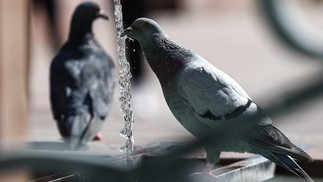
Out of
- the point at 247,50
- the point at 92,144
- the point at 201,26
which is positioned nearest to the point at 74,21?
the point at 92,144

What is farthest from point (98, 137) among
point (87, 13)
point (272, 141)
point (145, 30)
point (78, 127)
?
point (272, 141)

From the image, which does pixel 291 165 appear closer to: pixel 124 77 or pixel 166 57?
pixel 166 57

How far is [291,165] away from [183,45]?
345 inches

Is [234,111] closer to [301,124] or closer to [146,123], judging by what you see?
[301,124]

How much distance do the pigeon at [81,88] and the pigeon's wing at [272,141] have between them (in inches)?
64.9

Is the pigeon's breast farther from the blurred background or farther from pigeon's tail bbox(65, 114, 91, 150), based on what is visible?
pigeon's tail bbox(65, 114, 91, 150)

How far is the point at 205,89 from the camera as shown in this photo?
139 inches

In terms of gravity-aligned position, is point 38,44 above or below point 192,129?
above

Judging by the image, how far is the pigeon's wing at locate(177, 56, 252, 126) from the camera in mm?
3465

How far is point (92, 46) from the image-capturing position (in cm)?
549

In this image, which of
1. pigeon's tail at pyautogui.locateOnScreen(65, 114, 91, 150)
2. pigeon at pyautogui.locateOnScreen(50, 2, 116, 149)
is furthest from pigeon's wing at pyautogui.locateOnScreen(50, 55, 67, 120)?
pigeon's tail at pyautogui.locateOnScreen(65, 114, 91, 150)

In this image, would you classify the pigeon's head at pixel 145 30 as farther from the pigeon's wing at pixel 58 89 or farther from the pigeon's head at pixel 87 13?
the pigeon's head at pixel 87 13

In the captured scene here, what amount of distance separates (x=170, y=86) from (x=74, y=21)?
2326 mm

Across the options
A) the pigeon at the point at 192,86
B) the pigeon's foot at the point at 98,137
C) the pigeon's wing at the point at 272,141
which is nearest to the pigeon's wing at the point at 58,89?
the pigeon's foot at the point at 98,137
